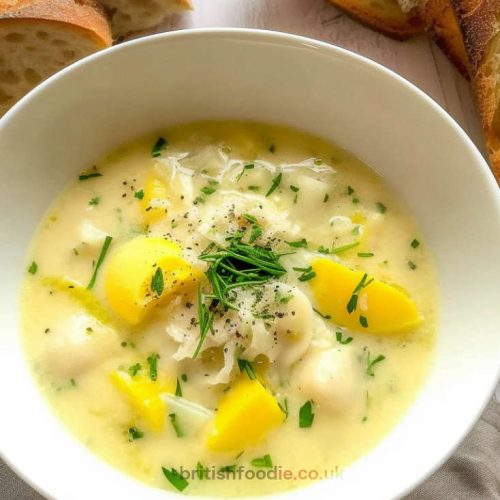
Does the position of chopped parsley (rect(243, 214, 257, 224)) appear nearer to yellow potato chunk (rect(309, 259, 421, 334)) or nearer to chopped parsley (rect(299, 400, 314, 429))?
yellow potato chunk (rect(309, 259, 421, 334))

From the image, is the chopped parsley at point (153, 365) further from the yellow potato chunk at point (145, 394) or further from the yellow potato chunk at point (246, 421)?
the yellow potato chunk at point (246, 421)

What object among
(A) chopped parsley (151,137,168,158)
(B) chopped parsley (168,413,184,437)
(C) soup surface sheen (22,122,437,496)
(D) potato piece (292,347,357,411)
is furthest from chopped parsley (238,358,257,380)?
(A) chopped parsley (151,137,168,158)

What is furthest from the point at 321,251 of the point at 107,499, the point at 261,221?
the point at 107,499

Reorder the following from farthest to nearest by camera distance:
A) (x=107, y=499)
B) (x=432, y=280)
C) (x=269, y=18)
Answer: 1. (x=269, y=18)
2. (x=432, y=280)
3. (x=107, y=499)

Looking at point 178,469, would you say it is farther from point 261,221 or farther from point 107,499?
point 261,221

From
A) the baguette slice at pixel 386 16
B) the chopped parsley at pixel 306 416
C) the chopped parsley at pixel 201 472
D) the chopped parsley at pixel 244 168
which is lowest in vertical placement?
the chopped parsley at pixel 201 472

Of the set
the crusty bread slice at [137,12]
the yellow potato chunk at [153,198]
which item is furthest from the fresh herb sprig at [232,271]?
the crusty bread slice at [137,12]

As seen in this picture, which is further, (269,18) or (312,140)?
(269,18)
